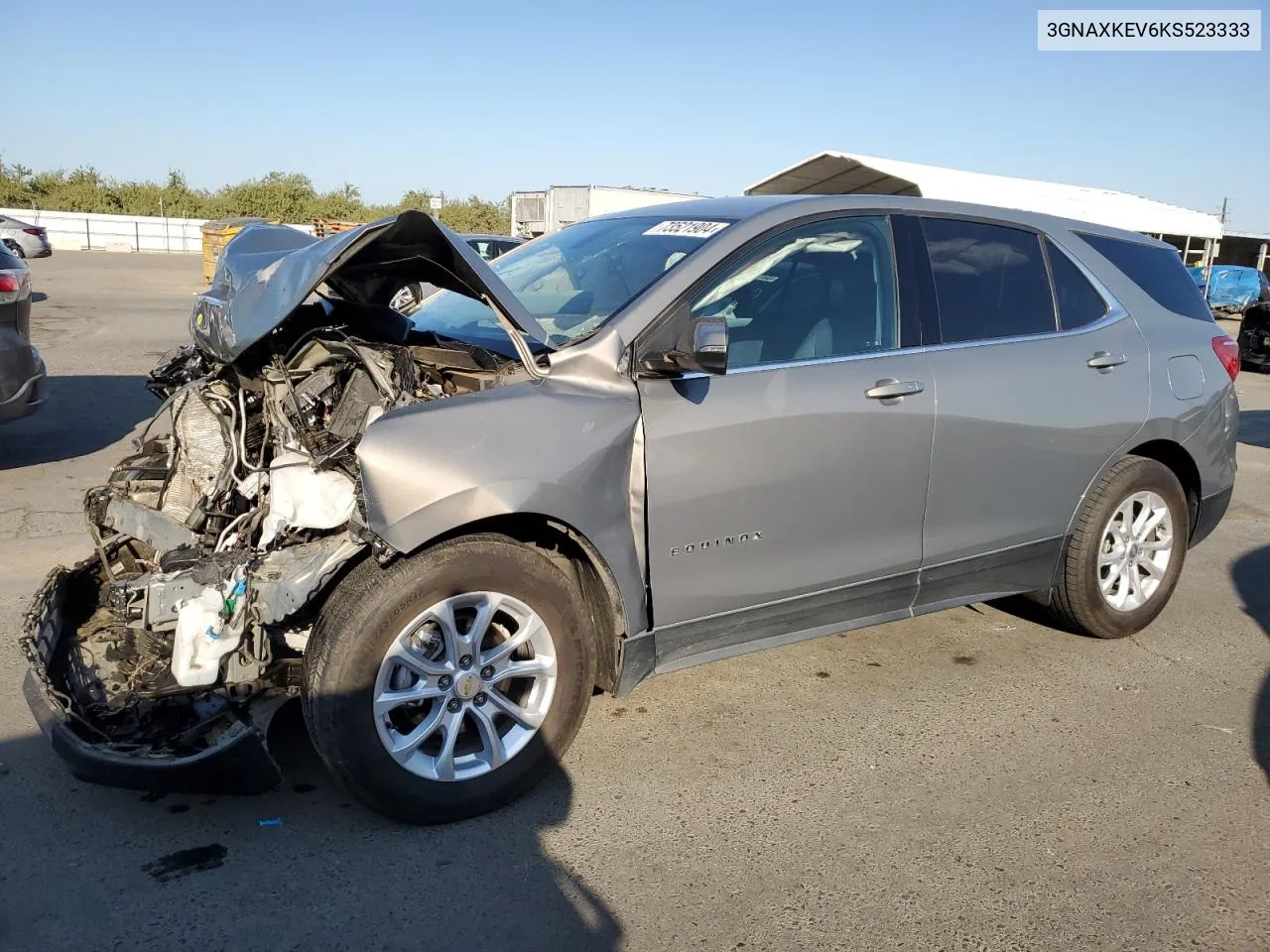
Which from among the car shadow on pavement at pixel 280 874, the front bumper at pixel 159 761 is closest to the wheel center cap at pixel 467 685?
the car shadow on pavement at pixel 280 874

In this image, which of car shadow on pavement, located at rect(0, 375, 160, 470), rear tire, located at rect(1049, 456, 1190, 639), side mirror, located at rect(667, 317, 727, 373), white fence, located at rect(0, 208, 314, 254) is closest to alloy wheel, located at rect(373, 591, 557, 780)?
side mirror, located at rect(667, 317, 727, 373)

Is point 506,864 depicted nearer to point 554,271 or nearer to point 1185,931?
point 1185,931

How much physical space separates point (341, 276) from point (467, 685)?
5.36ft

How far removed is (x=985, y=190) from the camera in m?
20.8

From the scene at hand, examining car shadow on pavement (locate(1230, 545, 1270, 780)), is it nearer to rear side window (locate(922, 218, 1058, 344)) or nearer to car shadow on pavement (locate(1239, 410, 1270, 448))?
rear side window (locate(922, 218, 1058, 344))

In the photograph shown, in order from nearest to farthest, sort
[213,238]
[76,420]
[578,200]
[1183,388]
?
[1183,388]
[76,420]
[578,200]
[213,238]

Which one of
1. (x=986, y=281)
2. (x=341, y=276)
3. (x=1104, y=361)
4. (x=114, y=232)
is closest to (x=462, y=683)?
(x=341, y=276)

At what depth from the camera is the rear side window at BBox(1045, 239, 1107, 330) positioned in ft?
13.7

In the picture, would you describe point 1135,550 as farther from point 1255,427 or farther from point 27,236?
point 27,236

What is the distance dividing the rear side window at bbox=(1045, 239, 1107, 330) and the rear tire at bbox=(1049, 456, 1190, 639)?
67 cm

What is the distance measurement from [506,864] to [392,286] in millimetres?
2136

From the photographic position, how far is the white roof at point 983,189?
20016 mm

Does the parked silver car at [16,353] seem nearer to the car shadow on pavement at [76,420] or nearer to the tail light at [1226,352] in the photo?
the car shadow on pavement at [76,420]

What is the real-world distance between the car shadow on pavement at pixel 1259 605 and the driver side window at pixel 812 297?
2.05 metres
